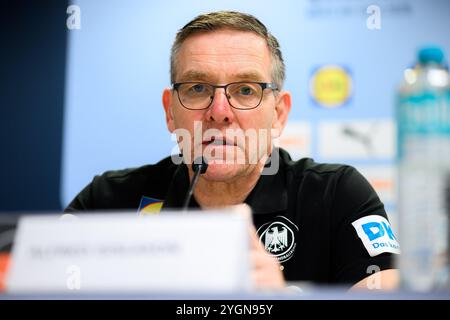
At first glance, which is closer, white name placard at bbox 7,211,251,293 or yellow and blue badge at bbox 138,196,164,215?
white name placard at bbox 7,211,251,293

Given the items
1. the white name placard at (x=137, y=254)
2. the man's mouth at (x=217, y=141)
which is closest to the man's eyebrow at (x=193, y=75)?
the man's mouth at (x=217, y=141)

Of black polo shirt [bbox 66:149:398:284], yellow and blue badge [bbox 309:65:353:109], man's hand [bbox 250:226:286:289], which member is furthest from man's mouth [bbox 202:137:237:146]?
man's hand [bbox 250:226:286:289]

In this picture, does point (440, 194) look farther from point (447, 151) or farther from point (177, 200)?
point (177, 200)

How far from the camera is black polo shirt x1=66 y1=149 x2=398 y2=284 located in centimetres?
104

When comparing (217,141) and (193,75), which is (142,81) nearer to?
(193,75)

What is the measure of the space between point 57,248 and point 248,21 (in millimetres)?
661

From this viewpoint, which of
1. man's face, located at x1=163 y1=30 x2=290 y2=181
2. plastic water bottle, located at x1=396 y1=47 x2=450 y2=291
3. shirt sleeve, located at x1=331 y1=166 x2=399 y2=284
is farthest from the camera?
man's face, located at x1=163 y1=30 x2=290 y2=181

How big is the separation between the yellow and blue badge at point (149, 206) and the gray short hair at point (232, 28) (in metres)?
0.26

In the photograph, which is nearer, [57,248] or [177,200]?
[57,248]

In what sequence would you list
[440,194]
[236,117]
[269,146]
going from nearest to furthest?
[440,194] → [236,117] → [269,146]

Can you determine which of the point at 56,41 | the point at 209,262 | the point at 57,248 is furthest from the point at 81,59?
the point at 209,262

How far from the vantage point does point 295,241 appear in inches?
42.3

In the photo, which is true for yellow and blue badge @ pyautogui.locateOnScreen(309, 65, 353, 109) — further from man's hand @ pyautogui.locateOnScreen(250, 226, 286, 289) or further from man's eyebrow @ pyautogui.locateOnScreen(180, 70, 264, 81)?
man's hand @ pyautogui.locateOnScreen(250, 226, 286, 289)

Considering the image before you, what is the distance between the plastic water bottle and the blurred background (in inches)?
17.6
